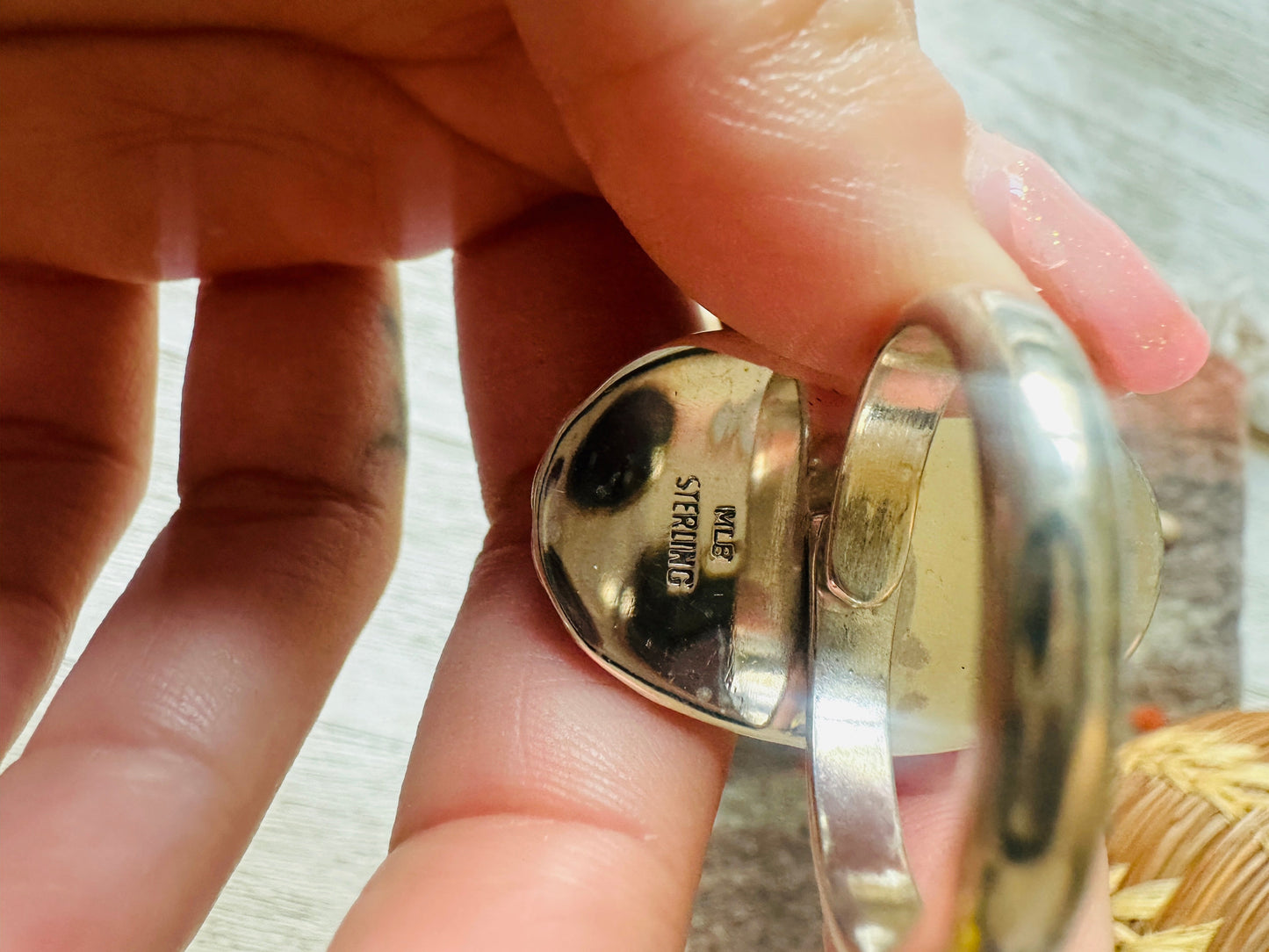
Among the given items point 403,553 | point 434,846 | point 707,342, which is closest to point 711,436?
point 707,342

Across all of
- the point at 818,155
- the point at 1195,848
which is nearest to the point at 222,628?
the point at 818,155

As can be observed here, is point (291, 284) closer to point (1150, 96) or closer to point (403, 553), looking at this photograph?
point (403, 553)

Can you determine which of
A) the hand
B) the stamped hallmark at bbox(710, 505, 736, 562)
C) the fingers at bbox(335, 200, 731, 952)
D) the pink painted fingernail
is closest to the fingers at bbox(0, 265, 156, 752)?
the hand

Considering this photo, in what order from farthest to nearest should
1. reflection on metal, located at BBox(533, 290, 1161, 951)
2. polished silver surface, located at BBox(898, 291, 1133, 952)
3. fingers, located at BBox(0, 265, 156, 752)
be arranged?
fingers, located at BBox(0, 265, 156, 752) < reflection on metal, located at BBox(533, 290, 1161, 951) < polished silver surface, located at BBox(898, 291, 1133, 952)

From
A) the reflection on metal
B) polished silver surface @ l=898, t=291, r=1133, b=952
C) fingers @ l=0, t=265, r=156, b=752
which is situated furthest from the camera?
fingers @ l=0, t=265, r=156, b=752

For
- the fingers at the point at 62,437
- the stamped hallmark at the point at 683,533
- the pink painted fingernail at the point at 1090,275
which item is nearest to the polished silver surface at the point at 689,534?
the stamped hallmark at the point at 683,533

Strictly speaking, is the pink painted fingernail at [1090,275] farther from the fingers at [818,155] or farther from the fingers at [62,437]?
the fingers at [62,437]

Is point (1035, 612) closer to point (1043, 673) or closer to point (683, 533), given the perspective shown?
point (1043, 673)

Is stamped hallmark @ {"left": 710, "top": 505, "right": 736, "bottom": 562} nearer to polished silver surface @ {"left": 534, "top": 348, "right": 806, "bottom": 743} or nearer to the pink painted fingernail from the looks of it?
polished silver surface @ {"left": 534, "top": 348, "right": 806, "bottom": 743}
